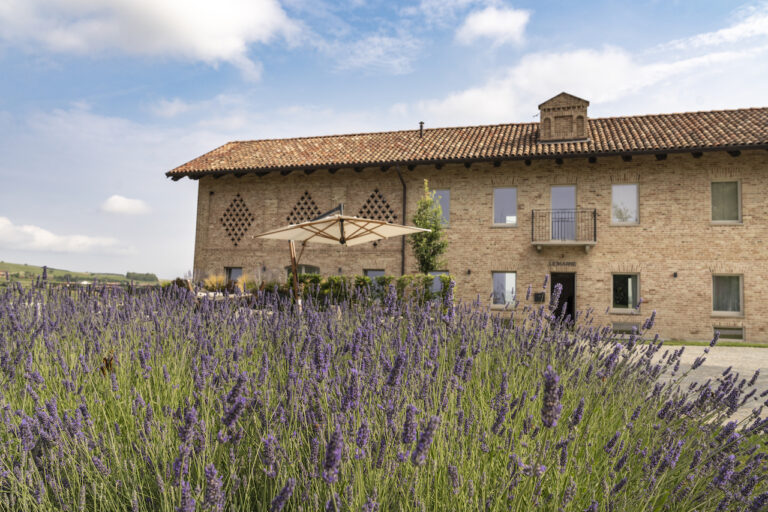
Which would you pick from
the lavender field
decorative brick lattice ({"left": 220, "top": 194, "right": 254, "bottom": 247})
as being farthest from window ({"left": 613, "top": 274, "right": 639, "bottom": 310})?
the lavender field

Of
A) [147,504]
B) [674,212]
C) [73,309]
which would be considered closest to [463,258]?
[674,212]

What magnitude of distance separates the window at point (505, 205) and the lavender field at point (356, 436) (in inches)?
547

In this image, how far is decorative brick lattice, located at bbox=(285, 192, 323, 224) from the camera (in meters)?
19.3

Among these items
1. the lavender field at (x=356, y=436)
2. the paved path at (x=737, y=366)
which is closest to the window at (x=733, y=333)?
the paved path at (x=737, y=366)

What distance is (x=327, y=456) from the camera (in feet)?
4.26

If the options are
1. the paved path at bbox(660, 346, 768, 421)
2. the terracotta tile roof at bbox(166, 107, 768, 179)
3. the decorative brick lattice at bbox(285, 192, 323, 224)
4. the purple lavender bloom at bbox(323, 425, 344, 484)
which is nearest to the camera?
the purple lavender bloom at bbox(323, 425, 344, 484)

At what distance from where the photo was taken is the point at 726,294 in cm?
1570

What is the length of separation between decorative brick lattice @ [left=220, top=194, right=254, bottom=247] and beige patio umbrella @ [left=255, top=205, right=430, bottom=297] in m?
9.45

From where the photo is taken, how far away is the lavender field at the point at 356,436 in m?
1.75

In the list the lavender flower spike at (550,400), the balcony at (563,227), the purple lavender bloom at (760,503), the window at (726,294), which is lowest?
the purple lavender bloom at (760,503)

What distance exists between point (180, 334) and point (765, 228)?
1764 cm

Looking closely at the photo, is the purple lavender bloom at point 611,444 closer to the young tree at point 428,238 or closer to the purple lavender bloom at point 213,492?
the purple lavender bloom at point 213,492

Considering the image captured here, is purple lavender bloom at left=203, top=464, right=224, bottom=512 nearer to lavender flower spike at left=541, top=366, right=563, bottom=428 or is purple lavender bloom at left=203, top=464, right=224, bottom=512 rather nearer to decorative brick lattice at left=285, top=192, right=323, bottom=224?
lavender flower spike at left=541, top=366, right=563, bottom=428

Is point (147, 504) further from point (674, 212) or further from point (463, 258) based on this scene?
point (674, 212)
